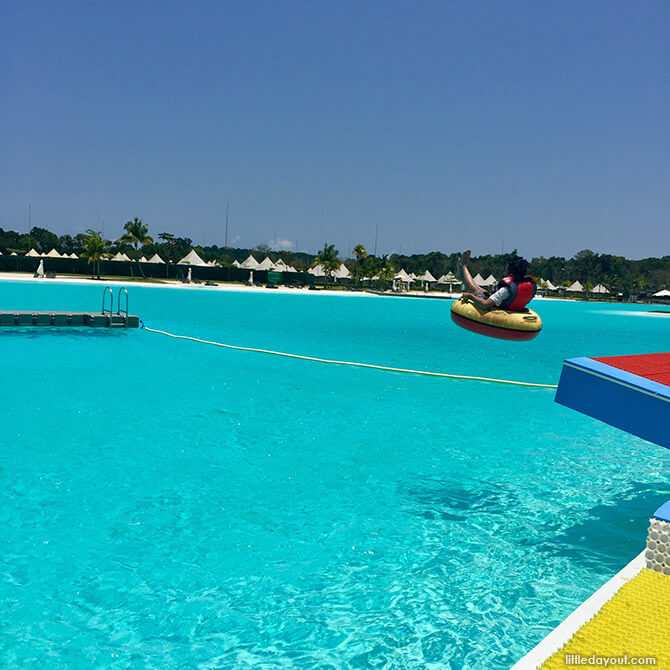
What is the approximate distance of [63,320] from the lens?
25594 mm

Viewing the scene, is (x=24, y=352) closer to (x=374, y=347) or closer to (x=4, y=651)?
(x=374, y=347)

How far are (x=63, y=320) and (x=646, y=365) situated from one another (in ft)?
78.6

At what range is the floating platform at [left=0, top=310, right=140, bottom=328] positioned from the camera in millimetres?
24769

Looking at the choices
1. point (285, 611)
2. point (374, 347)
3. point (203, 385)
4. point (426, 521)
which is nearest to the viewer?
point (285, 611)

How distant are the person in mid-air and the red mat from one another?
3.21 ft

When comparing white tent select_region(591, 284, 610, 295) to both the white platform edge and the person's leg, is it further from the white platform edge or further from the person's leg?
the white platform edge

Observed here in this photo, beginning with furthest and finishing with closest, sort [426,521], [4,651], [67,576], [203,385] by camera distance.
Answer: [203,385], [426,521], [67,576], [4,651]

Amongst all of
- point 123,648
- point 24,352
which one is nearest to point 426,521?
point 123,648

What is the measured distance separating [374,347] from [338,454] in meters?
16.7

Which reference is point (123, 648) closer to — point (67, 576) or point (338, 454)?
point (67, 576)

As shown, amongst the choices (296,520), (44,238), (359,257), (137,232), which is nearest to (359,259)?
(359,257)

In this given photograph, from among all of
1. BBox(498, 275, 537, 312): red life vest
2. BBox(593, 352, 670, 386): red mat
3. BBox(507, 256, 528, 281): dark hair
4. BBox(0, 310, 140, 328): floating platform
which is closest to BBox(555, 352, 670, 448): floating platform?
BBox(593, 352, 670, 386): red mat

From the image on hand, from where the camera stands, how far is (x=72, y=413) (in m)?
12.9

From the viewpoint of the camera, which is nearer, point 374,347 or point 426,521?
point 426,521
